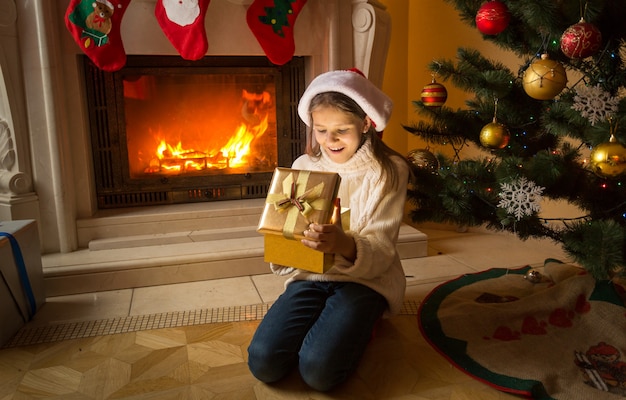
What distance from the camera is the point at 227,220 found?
100.0 inches

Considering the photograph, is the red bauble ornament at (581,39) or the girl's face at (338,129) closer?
the red bauble ornament at (581,39)

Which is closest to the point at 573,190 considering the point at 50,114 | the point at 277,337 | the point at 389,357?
the point at 389,357

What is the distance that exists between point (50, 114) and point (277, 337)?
1485 millimetres

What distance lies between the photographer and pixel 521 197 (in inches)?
59.3

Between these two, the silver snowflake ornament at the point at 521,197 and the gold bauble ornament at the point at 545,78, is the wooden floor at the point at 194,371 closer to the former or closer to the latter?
the silver snowflake ornament at the point at 521,197

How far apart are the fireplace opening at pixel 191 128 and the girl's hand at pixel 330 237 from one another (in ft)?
4.63

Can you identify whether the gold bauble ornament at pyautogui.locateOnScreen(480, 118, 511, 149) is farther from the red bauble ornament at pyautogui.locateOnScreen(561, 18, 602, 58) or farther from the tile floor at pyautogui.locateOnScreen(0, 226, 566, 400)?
the tile floor at pyautogui.locateOnScreen(0, 226, 566, 400)

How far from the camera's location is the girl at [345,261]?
4.59 ft

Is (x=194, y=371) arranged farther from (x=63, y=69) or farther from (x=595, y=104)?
(x=63, y=69)

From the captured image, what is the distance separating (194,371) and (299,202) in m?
0.61

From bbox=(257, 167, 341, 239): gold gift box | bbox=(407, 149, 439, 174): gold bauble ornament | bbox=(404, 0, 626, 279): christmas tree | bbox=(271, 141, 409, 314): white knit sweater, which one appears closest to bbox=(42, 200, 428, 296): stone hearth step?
bbox=(407, 149, 439, 174): gold bauble ornament

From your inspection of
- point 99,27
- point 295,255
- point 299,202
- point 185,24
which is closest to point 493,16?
point 299,202

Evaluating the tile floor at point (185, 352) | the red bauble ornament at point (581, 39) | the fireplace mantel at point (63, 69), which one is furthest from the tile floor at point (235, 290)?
the red bauble ornament at point (581, 39)

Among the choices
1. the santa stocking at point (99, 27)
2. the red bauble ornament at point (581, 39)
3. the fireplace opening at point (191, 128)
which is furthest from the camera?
the fireplace opening at point (191, 128)
